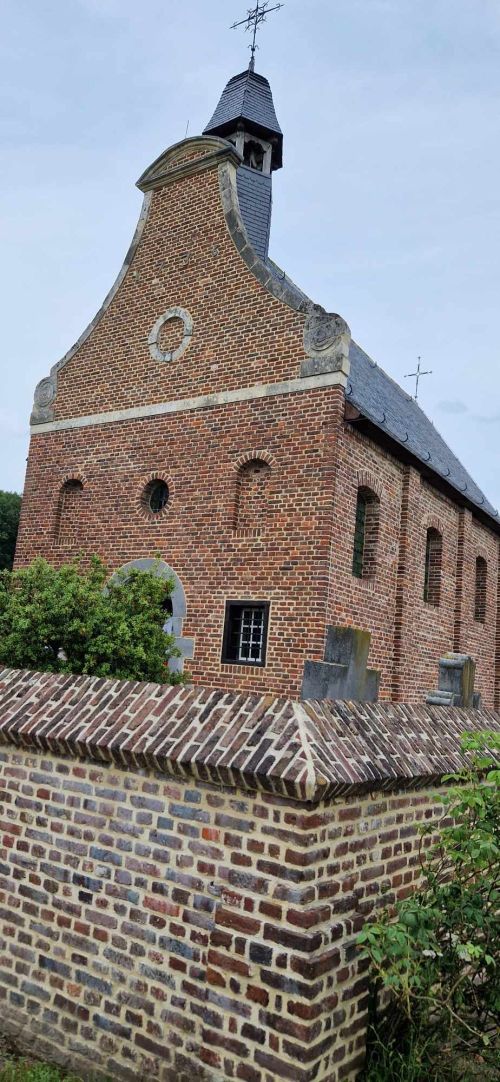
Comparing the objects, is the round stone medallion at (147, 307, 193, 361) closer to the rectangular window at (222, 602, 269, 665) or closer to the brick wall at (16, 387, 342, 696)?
the brick wall at (16, 387, 342, 696)

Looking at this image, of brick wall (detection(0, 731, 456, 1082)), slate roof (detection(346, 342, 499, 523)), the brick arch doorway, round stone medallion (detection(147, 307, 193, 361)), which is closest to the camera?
brick wall (detection(0, 731, 456, 1082))

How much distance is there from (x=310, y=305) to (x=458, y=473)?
10.2 meters

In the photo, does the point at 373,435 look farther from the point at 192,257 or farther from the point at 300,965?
the point at 300,965

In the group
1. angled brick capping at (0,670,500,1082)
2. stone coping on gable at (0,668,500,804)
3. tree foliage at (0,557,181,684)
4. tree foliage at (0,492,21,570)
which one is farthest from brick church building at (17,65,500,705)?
tree foliage at (0,492,21,570)

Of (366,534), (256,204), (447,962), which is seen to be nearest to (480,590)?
(366,534)

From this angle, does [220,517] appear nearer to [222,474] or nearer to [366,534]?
[222,474]

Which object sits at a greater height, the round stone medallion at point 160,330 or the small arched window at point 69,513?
the round stone medallion at point 160,330

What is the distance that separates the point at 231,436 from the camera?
460 inches

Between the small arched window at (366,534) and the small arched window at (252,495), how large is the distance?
163cm

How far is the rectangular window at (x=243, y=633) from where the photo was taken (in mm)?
11039

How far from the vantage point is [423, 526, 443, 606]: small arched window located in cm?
1502

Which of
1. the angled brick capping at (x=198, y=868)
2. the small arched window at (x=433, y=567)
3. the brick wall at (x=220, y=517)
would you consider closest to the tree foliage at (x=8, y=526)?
the brick wall at (x=220, y=517)

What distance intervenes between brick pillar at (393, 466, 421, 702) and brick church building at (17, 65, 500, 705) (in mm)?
35

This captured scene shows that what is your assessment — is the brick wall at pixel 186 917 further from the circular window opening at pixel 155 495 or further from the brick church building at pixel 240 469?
the circular window opening at pixel 155 495
